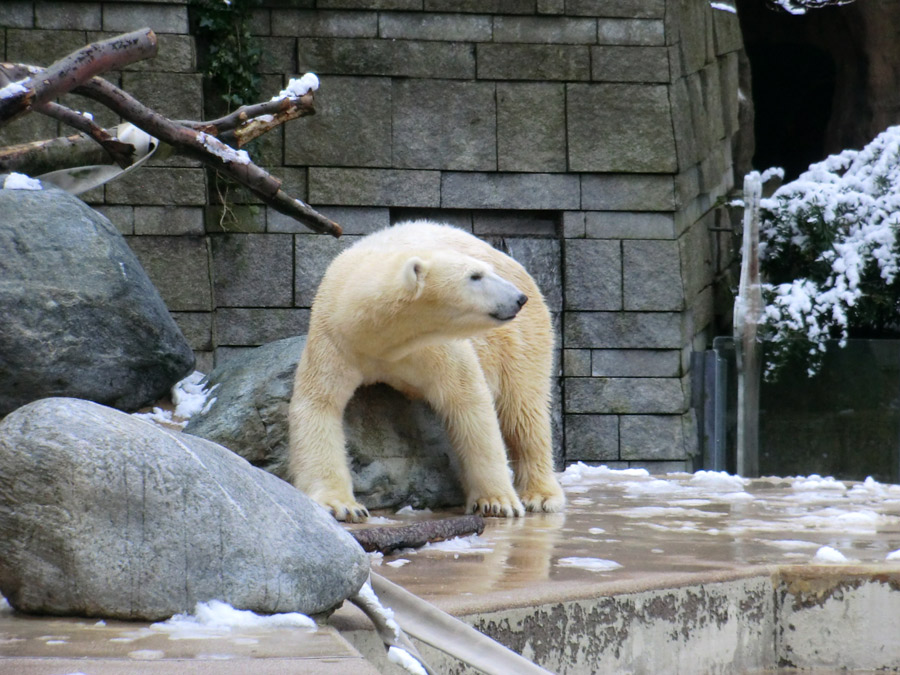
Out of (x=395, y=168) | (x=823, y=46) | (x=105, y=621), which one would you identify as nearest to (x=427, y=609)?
(x=105, y=621)

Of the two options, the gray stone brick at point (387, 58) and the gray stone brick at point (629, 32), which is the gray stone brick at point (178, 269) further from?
the gray stone brick at point (629, 32)

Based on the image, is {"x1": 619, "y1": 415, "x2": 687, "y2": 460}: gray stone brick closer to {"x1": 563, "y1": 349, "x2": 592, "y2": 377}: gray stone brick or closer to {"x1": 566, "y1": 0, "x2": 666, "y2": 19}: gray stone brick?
{"x1": 563, "y1": 349, "x2": 592, "y2": 377}: gray stone brick

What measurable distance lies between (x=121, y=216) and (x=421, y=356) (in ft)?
9.87

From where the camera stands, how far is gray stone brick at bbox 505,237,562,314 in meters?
6.93

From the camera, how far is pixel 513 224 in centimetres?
700

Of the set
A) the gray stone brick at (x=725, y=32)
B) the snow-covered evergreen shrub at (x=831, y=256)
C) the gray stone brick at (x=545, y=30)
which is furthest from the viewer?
the gray stone brick at (x=725, y=32)

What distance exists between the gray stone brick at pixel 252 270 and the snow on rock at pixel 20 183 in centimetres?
164

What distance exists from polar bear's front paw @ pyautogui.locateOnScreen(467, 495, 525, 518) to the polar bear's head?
26.1 inches

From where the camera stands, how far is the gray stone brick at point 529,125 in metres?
6.82

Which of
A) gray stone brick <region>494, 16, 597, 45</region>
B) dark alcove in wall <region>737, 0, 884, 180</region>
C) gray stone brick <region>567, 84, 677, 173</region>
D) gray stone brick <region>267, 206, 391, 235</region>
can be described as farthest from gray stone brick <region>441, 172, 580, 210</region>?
dark alcove in wall <region>737, 0, 884, 180</region>

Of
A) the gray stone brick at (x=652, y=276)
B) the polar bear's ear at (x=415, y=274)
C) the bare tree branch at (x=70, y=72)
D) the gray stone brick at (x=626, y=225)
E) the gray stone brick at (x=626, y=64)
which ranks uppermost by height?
the gray stone brick at (x=626, y=64)

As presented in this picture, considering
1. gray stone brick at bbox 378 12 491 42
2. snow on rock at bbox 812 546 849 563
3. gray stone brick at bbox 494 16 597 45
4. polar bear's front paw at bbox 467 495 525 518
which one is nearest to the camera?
snow on rock at bbox 812 546 849 563

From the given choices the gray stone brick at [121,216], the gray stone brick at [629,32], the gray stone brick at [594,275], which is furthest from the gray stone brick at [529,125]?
the gray stone brick at [121,216]

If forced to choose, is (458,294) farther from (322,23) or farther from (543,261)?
(322,23)
